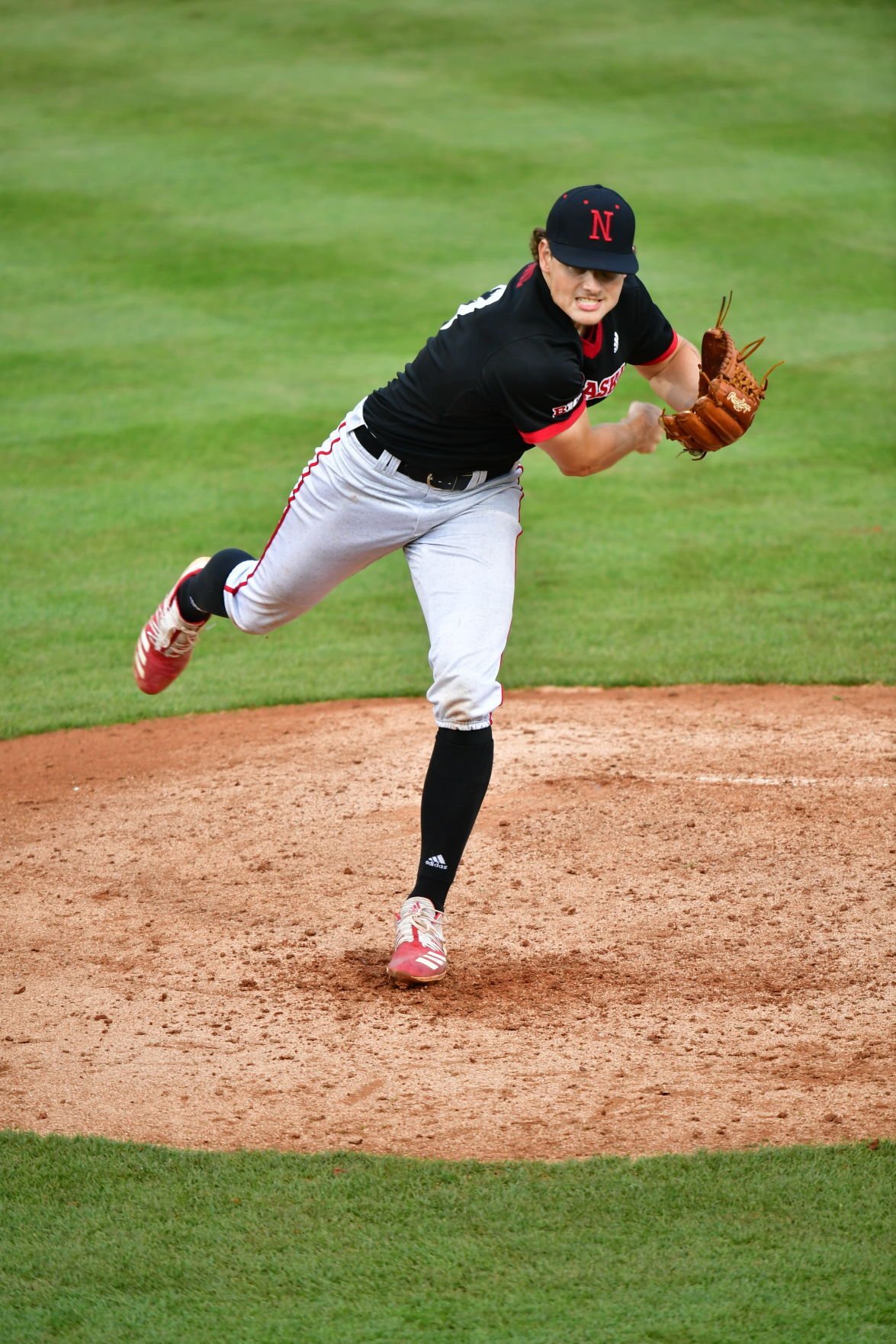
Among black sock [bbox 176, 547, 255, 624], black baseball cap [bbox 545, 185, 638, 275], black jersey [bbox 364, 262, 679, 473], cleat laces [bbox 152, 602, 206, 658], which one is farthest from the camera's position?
cleat laces [bbox 152, 602, 206, 658]

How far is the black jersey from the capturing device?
3.80 meters

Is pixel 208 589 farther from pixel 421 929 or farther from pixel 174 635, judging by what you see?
pixel 421 929

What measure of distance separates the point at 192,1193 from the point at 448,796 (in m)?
1.39

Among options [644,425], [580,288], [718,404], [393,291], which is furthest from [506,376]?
[393,291]

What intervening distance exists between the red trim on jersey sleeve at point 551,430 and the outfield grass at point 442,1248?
1.76 meters

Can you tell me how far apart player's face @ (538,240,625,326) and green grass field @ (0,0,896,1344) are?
78.9 inches

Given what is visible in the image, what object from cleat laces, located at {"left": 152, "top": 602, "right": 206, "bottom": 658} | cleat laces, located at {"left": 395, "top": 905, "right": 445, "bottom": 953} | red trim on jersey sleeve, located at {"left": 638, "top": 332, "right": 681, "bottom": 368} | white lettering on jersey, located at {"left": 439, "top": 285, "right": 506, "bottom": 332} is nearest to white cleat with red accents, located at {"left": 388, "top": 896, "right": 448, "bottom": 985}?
cleat laces, located at {"left": 395, "top": 905, "right": 445, "bottom": 953}

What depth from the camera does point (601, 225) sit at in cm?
369

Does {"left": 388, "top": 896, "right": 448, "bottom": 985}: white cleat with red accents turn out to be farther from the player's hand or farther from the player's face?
the player's face

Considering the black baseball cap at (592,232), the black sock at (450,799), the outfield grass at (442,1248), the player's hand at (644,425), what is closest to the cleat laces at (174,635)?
the black sock at (450,799)

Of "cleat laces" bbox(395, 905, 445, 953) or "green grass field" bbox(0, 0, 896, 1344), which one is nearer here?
"green grass field" bbox(0, 0, 896, 1344)

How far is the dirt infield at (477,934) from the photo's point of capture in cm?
347

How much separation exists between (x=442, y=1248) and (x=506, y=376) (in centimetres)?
204

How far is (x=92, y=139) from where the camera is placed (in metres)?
14.3
